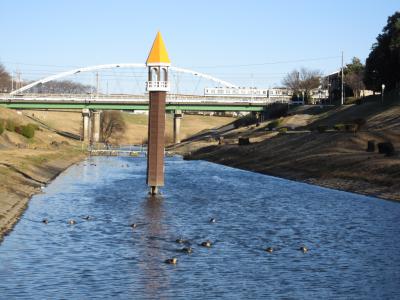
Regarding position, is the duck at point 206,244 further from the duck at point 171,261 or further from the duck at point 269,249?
the duck at point 171,261

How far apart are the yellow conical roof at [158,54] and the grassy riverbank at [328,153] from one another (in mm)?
19696

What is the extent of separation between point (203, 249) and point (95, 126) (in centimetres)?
15944

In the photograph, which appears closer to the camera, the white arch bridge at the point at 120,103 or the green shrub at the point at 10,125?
the green shrub at the point at 10,125

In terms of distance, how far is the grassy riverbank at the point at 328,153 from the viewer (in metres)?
68.8

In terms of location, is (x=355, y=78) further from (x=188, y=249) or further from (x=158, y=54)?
(x=188, y=249)

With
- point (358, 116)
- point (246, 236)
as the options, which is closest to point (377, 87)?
point (358, 116)

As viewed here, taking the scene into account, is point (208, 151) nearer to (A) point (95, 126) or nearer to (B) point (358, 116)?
(B) point (358, 116)

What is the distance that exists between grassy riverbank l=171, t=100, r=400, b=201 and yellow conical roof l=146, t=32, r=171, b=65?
19.7m

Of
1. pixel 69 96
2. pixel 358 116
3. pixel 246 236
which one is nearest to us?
pixel 246 236

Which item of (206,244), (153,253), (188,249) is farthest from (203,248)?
(153,253)

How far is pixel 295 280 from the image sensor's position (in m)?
30.0

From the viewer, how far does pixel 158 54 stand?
58.0 m

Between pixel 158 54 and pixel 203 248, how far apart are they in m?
24.3

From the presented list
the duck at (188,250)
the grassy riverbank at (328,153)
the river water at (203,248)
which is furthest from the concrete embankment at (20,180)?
the grassy riverbank at (328,153)
